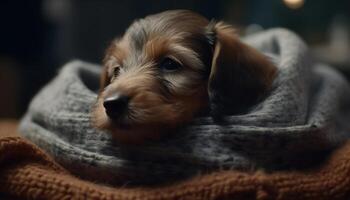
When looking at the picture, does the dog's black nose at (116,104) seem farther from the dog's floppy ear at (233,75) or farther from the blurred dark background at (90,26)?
the blurred dark background at (90,26)

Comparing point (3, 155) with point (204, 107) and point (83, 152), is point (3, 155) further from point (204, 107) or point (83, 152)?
point (204, 107)

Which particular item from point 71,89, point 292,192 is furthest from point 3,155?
point 292,192

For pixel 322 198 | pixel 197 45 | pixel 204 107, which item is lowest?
pixel 322 198

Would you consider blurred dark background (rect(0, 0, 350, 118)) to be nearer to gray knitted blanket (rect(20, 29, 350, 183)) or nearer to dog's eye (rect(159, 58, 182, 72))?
dog's eye (rect(159, 58, 182, 72))

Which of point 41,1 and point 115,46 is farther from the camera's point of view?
point 41,1

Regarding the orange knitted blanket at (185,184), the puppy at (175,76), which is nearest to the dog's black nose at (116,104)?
the puppy at (175,76)

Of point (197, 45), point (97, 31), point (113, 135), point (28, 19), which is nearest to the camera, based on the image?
point (113, 135)

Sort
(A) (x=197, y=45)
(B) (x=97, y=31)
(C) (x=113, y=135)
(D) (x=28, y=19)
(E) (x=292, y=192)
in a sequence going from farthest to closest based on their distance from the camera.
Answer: (D) (x=28, y=19)
(B) (x=97, y=31)
(A) (x=197, y=45)
(C) (x=113, y=135)
(E) (x=292, y=192)

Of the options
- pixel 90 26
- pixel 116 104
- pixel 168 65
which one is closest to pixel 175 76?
pixel 168 65

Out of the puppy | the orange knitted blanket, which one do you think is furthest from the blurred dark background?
the orange knitted blanket
